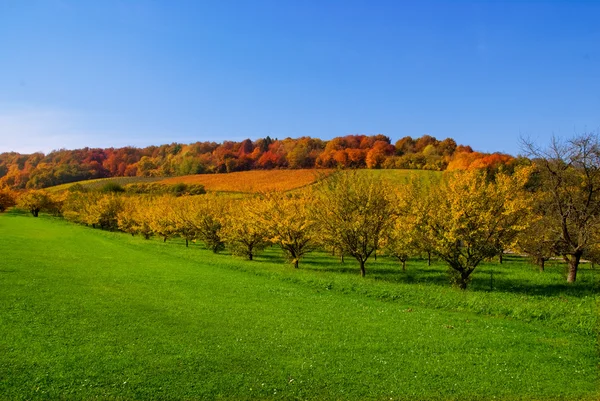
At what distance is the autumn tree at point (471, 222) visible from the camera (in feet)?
79.7

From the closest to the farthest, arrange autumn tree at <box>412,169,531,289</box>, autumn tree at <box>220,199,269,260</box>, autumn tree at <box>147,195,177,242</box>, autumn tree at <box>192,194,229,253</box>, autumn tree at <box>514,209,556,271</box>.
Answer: autumn tree at <box>412,169,531,289</box>
autumn tree at <box>514,209,556,271</box>
autumn tree at <box>220,199,269,260</box>
autumn tree at <box>192,194,229,253</box>
autumn tree at <box>147,195,177,242</box>

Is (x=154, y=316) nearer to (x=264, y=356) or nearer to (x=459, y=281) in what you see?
(x=264, y=356)

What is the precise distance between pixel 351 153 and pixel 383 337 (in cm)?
11349

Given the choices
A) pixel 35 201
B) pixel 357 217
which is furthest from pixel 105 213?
pixel 357 217

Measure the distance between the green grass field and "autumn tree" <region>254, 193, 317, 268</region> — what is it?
285 inches

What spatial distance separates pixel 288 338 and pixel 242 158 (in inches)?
5000

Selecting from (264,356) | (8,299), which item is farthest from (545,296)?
(8,299)

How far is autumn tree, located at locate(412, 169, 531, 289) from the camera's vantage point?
24297 millimetres

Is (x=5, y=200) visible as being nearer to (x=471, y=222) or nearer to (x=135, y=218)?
(x=135, y=218)

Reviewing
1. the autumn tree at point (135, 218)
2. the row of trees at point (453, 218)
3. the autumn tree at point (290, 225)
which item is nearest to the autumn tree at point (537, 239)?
the row of trees at point (453, 218)

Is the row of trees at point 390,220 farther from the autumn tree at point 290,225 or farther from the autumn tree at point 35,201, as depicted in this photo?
the autumn tree at point 35,201

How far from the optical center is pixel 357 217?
98.8 ft

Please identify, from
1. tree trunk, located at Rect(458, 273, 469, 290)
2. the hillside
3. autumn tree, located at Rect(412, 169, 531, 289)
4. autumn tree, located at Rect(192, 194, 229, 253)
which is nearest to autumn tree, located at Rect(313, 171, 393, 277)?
autumn tree, located at Rect(412, 169, 531, 289)

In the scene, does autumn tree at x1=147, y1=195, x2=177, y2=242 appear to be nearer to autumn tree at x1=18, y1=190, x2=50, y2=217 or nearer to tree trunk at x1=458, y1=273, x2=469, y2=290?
tree trunk at x1=458, y1=273, x2=469, y2=290
